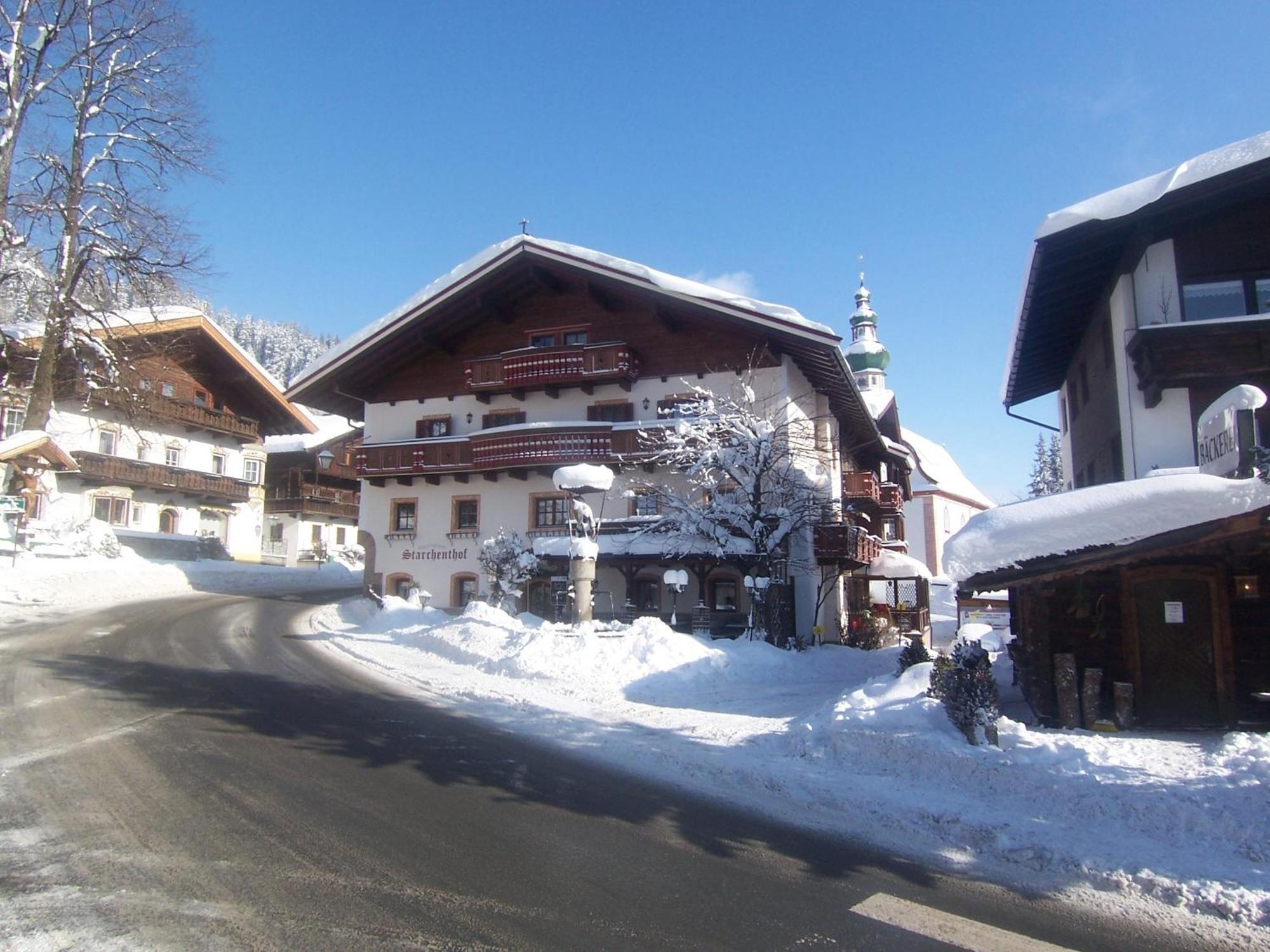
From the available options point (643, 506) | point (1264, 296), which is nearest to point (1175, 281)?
point (1264, 296)

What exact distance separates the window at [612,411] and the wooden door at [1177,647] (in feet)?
60.7

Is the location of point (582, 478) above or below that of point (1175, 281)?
below

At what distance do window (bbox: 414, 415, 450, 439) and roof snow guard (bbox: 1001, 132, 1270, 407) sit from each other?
19.9 m

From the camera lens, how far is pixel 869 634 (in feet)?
88.9

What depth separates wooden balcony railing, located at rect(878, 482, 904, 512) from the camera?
35344mm

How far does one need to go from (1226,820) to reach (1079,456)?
1642 cm

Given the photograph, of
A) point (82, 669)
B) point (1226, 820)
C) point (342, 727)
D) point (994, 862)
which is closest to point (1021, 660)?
point (1226, 820)

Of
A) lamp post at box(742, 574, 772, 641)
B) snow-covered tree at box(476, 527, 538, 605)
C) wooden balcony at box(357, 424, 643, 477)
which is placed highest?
wooden balcony at box(357, 424, 643, 477)

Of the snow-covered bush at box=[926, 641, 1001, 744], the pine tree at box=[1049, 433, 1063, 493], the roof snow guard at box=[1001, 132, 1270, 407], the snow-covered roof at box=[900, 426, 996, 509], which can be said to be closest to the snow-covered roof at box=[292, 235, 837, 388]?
the roof snow guard at box=[1001, 132, 1270, 407]

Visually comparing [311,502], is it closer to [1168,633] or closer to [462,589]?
[462,589]

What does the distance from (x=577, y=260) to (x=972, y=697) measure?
2116cm

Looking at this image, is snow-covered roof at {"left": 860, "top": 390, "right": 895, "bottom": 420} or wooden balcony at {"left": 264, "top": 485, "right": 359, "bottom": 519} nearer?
snow-covered roof at {"left": 860, "top": 390, "right": 895, "bottom": 420}

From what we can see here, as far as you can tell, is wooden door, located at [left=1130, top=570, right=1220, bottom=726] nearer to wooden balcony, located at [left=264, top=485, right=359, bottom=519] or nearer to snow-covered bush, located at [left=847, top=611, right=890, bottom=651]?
snow-covered bush, located at [left=847, top=611, right=890, bottom=651]

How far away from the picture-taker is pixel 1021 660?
1380 cm
